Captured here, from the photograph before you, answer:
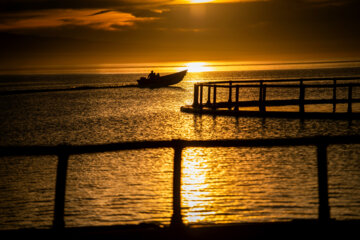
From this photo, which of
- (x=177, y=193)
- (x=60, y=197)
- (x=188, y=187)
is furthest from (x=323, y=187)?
(x=188, y=187)

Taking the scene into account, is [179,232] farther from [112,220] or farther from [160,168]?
[160,168]

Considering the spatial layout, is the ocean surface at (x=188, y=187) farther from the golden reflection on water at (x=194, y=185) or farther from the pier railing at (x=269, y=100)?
the pier railing at (x=269, y=100)

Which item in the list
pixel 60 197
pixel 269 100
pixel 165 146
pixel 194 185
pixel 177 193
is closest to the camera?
pixel 60 197

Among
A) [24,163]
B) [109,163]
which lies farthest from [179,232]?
[24,163]

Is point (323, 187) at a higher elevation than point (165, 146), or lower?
lower

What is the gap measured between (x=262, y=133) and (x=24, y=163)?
1398 centimetres

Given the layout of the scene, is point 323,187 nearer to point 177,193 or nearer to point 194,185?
point 177,193

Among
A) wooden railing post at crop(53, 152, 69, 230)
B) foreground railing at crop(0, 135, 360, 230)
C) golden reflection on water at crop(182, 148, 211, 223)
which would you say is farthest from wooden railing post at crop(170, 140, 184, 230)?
golden reflection on water at crop(182, 148, 211, 223)

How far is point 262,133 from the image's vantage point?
1110 inches

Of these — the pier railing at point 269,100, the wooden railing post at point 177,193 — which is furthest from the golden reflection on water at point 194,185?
the pier railing at point 269,100

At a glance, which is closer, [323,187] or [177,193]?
[323,187]

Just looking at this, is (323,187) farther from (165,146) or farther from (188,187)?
(188,187)

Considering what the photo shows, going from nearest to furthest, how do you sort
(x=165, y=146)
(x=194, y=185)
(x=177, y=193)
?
(x=165, y=146), (x=177, y=193), (x=194, y=185)

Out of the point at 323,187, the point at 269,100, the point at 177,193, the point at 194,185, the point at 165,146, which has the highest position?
the point at 165,146
